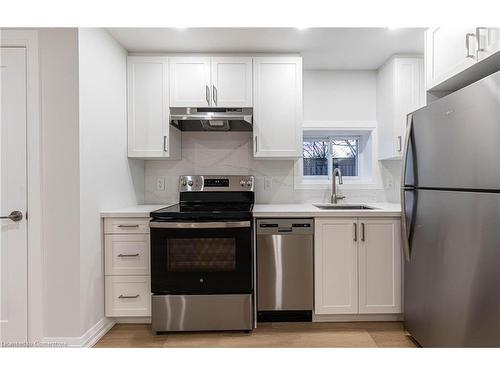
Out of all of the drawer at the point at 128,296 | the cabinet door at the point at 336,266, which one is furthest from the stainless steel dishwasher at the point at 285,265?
the drawer at the point at 128,296

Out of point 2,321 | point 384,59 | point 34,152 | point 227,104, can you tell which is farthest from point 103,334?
point 384,59

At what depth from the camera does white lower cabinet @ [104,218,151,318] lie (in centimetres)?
219

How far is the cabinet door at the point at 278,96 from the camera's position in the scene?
8.43 ft

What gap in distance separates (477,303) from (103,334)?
7.73 ft

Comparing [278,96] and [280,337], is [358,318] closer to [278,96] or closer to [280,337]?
[280,337]

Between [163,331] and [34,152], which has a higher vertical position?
[34,152]

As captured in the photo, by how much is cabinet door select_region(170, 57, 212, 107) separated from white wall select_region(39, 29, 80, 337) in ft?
2.76

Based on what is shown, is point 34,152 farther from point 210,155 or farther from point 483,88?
point 483,88

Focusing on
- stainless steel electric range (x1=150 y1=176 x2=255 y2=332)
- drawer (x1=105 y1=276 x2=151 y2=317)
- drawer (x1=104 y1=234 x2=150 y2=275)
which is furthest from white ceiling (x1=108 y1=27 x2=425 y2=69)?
drawer (x1=105 y1=276 x2=151 y2=317)

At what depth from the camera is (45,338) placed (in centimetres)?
188

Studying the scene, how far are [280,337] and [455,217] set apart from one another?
1.39 metres

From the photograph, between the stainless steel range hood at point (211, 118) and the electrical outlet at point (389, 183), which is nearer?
the stainless steel range hood at point (211, 118)

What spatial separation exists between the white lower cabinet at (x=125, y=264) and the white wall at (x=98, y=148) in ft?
0.20

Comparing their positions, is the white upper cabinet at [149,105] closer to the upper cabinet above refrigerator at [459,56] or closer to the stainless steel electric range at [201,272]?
the stainless steel electric range at [201,272]
